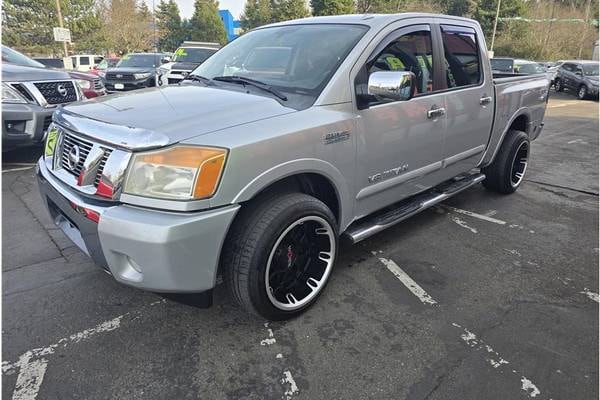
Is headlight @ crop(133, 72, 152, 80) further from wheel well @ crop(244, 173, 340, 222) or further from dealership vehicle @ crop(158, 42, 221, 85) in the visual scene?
wheel well @ crop(244, 173, 340, 222)

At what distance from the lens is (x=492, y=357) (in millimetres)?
2412

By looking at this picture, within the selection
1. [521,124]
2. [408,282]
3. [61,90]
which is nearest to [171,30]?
[61,90]

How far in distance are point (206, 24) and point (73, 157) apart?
53606 millimetres

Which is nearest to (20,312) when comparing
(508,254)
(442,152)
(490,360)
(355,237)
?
(355,237)

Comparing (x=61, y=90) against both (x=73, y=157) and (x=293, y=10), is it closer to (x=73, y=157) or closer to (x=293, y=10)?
(x=73, y=157)

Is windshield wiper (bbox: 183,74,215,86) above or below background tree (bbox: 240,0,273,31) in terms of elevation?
Answer: below

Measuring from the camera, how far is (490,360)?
2389mm

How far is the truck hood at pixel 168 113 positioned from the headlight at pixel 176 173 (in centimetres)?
8

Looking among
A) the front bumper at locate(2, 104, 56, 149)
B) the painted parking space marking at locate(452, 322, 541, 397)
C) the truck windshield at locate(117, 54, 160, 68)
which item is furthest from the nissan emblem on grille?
the truck windshield at locate(117, 54, 160, 68)

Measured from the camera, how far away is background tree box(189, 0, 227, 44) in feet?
166

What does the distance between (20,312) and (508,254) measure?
12.2 feet

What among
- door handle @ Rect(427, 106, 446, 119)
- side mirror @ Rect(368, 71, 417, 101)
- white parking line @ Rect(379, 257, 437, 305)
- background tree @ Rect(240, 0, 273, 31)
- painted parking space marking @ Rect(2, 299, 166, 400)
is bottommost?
white parking line @ Rect(379, 257, 437, 305)

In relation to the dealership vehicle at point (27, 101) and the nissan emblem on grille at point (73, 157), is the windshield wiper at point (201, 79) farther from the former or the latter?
the dealership vehicle at point (27, 101)

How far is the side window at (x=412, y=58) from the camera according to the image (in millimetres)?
3090
